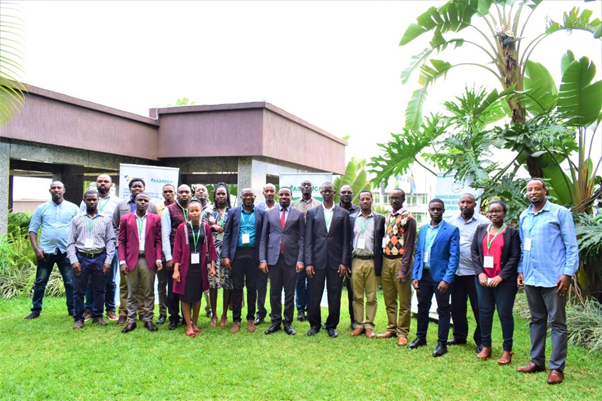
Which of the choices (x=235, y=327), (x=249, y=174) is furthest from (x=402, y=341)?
(x=249, y=174)

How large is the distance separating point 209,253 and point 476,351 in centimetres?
368

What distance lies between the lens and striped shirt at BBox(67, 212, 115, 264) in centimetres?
622

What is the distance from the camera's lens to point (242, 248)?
20.4 ft

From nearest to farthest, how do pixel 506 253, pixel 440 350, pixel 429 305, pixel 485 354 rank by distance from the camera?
1. pixel 506 253
2. pixel 485 354
3. pixel 440 350
4. pixel 429 305

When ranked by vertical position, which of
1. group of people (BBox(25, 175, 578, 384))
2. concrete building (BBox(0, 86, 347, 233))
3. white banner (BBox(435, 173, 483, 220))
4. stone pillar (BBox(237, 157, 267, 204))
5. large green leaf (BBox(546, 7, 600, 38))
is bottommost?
group of people (BBox(25, 175, 578, 384))

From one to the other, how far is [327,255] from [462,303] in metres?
1.82

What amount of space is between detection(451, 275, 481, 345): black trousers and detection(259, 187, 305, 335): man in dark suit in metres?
2.02

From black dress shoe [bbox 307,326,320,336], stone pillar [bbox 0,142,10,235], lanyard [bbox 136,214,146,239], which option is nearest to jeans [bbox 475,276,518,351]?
black dress shoe [bbox 307,326,320,336]

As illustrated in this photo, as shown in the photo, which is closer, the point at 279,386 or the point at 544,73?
the point at 279,386

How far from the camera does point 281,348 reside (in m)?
5.47

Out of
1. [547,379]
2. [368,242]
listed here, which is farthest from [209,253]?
[547,379]

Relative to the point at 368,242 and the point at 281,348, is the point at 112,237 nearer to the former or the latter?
the point at 281,348

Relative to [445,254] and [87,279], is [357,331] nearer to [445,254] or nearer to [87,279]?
[445,254]

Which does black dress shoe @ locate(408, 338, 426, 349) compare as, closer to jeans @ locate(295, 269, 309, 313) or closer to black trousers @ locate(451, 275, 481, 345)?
black trousers @ locate(451, 275, 481, 345)
